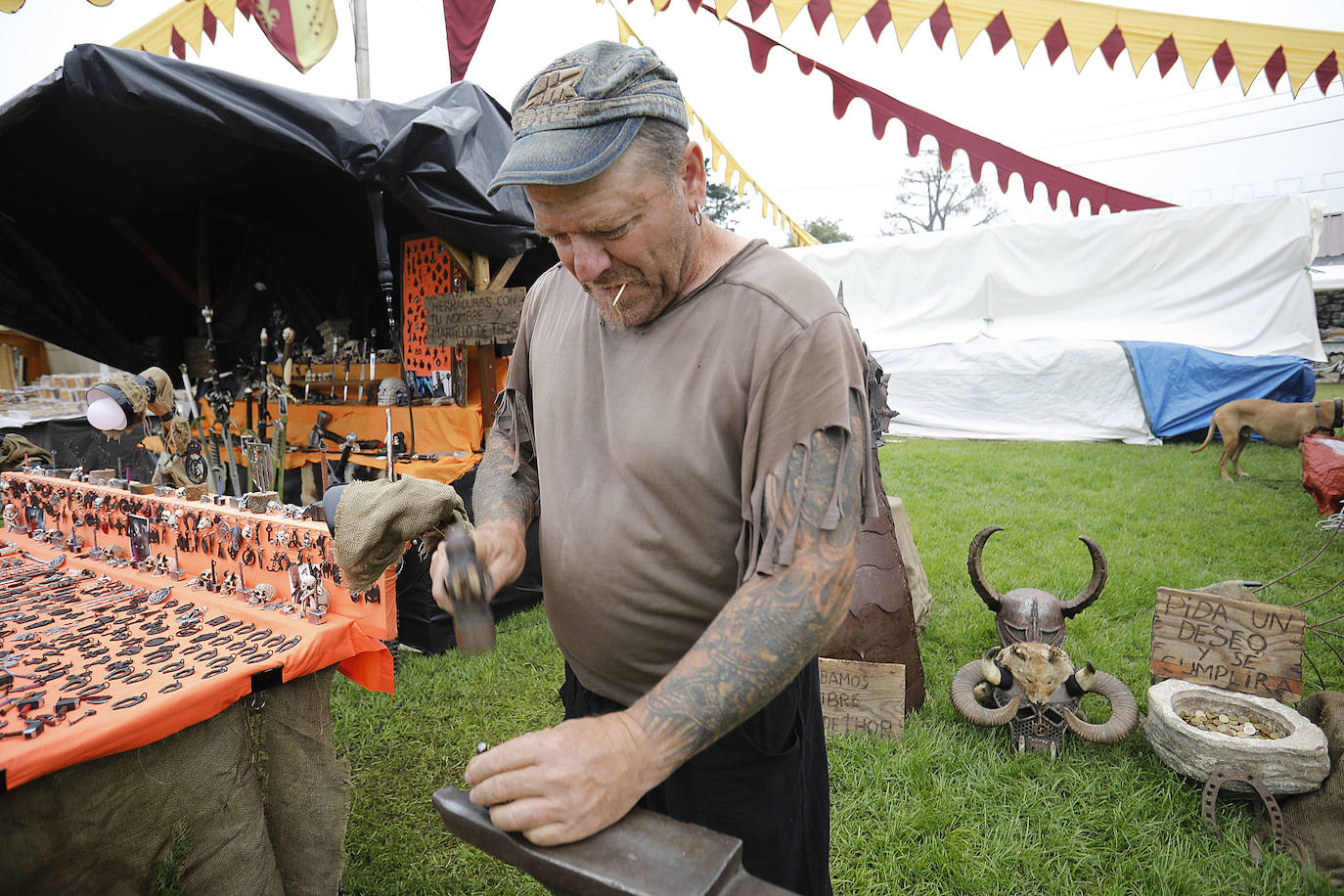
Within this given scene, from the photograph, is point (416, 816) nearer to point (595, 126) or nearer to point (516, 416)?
point (516, 416)

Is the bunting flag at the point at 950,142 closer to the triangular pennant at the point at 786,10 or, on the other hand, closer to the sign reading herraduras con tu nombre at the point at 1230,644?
the triangular pennant at the point at 786,10

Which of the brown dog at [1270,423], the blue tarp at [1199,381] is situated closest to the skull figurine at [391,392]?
the brown dog at [1270,423]

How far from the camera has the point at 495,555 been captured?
1.42 m

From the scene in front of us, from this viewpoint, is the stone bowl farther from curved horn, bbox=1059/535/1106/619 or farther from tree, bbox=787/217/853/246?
tree, bbox=787/217/853/246

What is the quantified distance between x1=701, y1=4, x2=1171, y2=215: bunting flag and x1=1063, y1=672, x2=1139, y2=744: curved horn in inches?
124

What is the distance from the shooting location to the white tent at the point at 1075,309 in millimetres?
10344

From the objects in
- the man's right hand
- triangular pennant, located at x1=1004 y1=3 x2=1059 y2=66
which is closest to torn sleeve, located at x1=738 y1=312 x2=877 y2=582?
the man's right hand

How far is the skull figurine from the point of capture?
15.1ft

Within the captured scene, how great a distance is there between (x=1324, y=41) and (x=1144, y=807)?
12.6 ft

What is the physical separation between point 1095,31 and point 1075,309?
30.6 feet

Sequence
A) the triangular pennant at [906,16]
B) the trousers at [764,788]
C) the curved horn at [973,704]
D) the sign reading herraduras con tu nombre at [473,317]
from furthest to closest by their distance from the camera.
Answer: the sign reading herraduras con tu nombre at [473,317] → the triangular pennant at [906,16] → the curved horn at [973,704] → the trousers at [764,788]

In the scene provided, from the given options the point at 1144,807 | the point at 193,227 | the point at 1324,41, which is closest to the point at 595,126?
the point at 1144,807

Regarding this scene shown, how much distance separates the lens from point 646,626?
4.14 feet

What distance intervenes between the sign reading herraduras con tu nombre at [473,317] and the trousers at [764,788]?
3.00m
